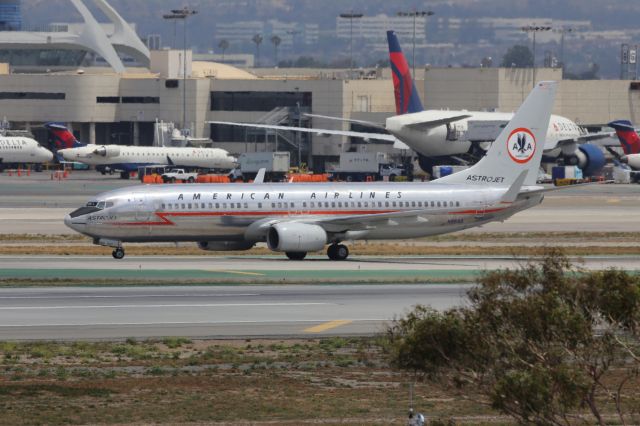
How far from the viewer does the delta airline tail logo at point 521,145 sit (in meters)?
61.8

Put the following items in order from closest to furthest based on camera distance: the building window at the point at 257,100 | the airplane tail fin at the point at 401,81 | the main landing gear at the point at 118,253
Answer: the main landing gear at the point at 118,253 → the airplane tail fin at the point at 401,81 → the building window at the point at 257,100

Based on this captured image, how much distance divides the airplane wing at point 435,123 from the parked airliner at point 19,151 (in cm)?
4874

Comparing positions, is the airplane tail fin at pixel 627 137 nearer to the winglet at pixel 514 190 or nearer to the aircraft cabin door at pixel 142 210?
the winglet at pixel 514 190

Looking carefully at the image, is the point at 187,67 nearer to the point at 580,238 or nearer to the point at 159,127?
the point at 159,127

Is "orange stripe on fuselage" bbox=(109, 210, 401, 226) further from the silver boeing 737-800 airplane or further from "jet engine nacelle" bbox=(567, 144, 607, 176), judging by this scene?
"jet engine nacelle" bbox=(567, 144, 607, 176)

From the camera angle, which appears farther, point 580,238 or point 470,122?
point 470,122

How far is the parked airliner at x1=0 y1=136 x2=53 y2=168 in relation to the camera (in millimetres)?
157750

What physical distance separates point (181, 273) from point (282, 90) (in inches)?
4919

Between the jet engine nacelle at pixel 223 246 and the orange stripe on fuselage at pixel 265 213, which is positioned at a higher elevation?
the orange stripe on fuselage at pixel 265 213

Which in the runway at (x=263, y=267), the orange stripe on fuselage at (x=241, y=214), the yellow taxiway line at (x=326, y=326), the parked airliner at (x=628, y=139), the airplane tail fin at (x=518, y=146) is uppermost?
the parked airliner at (x=628, y=139)

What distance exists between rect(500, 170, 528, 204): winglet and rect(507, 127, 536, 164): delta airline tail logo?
2.24 meters

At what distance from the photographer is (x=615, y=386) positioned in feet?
99.1

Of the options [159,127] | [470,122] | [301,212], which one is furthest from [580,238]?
[159,127]

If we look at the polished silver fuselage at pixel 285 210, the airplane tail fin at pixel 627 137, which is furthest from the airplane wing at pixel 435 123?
the polished silver fuselage at pixel 285 210
